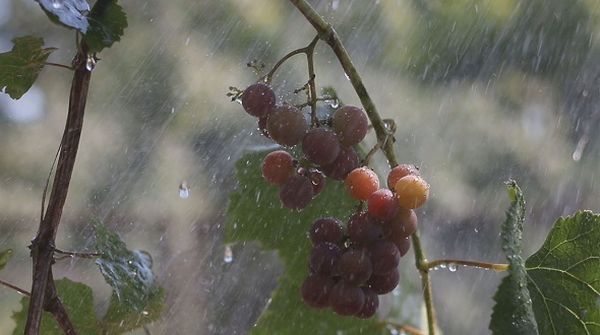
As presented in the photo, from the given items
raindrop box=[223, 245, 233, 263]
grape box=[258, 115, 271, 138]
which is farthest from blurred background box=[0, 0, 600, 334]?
grape box=[258, 115, 271, 138]

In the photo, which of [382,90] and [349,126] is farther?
[382,90]

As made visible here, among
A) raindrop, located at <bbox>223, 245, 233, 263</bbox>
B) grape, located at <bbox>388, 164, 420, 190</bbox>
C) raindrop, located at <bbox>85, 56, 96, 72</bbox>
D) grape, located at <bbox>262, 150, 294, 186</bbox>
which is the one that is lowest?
raindrop, located at <bbox>223, 245, 233, 263</bbox>

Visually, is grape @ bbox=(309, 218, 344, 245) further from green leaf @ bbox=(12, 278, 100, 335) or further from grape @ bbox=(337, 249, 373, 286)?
green leaf @ bbox=(12, 278, 100, 335)

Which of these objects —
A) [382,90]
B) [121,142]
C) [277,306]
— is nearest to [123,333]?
[277,306]

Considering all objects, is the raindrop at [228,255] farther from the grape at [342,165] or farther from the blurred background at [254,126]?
the grape at [342,165]

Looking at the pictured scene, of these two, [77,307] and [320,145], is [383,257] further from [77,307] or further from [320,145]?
[77,307]

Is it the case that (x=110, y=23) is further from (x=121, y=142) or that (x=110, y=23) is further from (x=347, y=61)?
(x=121, y=142)
